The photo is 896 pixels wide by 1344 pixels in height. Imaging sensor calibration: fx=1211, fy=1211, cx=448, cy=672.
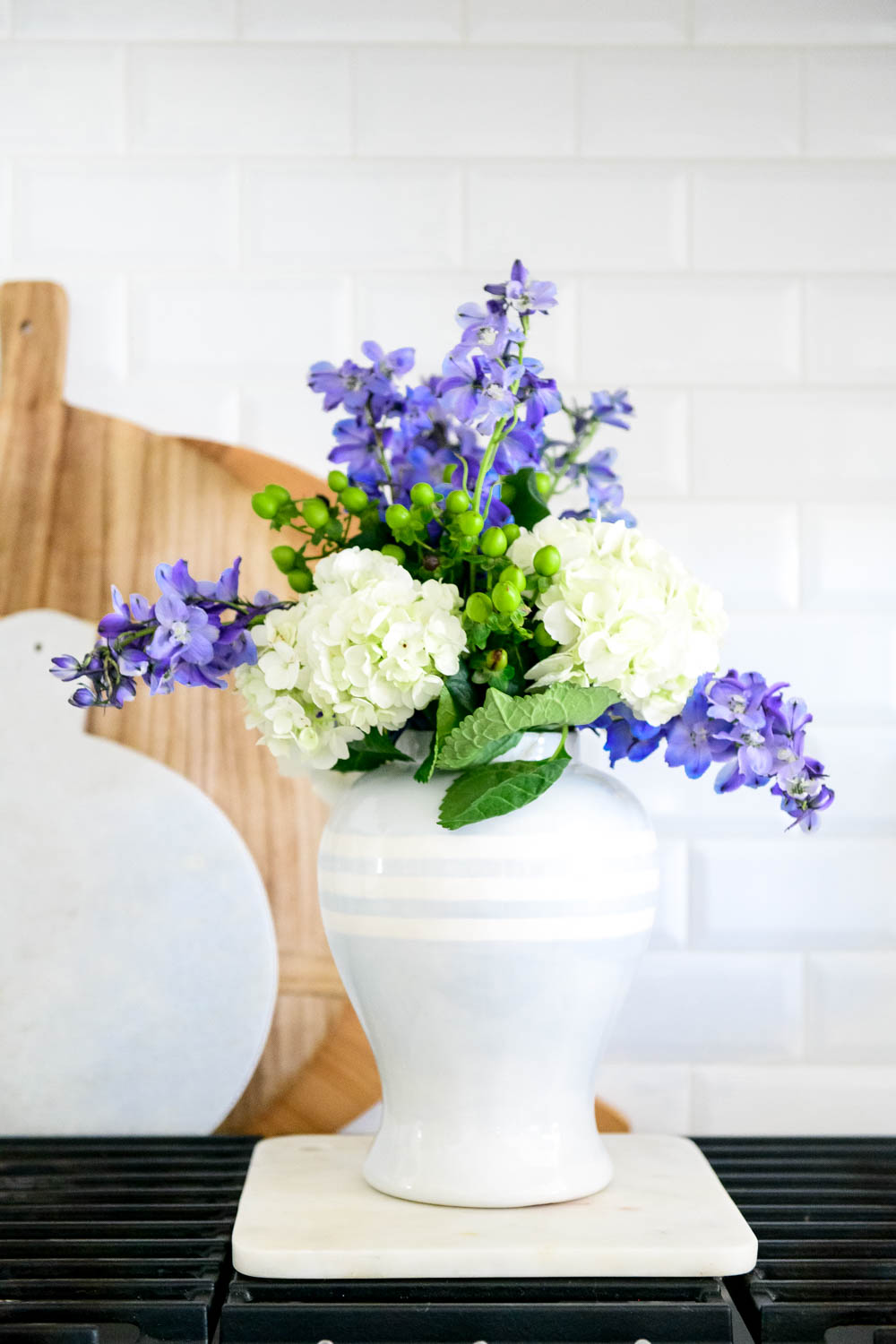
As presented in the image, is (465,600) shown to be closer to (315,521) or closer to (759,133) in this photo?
(315,521)

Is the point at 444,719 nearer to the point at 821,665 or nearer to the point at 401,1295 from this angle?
the point at 401,1295

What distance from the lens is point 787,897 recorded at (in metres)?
1.21

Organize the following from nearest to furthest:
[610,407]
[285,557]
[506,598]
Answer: [506,598] → [285,557] → [610,407]

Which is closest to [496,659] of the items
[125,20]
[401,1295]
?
Answer: [401,1295]

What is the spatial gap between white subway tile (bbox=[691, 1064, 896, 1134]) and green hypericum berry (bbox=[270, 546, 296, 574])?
668 millimetres

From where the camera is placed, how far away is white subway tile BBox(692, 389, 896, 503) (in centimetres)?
123

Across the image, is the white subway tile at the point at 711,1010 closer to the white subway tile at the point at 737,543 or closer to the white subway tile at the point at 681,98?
the white subway tile at the point at 737,543

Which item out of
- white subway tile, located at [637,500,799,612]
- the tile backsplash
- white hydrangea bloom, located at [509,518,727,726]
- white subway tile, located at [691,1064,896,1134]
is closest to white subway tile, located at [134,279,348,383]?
the tile backsplash

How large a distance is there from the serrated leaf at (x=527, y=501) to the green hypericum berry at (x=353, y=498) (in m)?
0.12

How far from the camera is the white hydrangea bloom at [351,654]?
31.3 inches

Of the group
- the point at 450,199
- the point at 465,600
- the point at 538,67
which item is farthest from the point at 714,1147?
the point at 538,67

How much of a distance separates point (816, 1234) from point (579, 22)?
1127 mm

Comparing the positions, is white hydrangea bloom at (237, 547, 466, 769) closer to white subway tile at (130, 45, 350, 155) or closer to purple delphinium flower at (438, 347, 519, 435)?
purple delphinium flower at (438, 347, 519, 435)

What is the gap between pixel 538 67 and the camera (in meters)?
1.22
